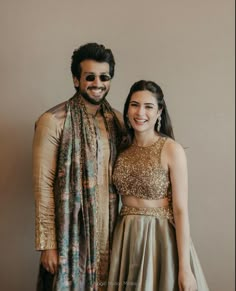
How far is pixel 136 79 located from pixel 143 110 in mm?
497

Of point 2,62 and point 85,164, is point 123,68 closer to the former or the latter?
point 2,62

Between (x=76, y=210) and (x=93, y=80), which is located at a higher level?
(x=93, y=80)

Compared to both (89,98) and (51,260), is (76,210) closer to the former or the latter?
(51,260)

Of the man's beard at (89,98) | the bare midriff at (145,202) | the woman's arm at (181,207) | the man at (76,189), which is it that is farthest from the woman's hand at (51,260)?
the man's beard at (89,98)

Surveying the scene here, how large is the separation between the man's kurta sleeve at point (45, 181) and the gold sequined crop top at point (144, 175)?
226 millimetres

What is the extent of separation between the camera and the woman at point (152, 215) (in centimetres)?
120

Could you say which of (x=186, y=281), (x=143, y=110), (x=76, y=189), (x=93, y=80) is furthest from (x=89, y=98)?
(x=186, y=281)

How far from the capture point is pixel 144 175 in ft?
4.03

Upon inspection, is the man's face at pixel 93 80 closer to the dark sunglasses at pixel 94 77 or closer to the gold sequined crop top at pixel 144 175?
the dark sunglasses at pixel 94 77

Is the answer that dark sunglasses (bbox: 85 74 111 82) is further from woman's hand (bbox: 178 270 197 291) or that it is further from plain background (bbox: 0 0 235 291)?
woman's hand (bbox: 178 270 197 291)

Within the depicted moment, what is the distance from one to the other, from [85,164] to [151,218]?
277 millimetres

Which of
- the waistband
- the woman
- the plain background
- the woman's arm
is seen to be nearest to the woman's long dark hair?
the woman

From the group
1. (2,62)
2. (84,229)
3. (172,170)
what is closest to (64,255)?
(84,229)

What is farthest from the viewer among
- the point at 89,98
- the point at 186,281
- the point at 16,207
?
the point at 16,207
